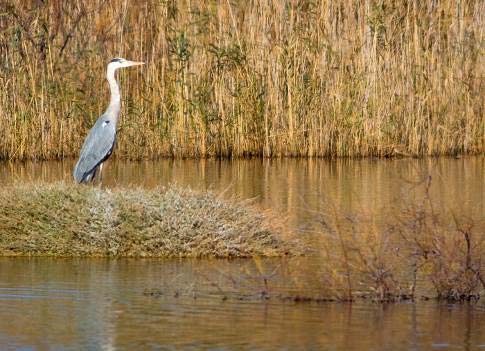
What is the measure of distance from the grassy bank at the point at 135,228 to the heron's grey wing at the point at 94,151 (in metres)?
2.51

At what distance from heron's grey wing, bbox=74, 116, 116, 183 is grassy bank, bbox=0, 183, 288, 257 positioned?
2.51 metres

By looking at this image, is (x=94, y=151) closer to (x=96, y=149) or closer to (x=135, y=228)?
(x=96, y=149)

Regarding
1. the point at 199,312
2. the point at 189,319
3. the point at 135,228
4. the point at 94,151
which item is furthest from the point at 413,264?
the point at 94,151

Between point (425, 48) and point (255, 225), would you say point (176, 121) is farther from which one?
point (255, 225)

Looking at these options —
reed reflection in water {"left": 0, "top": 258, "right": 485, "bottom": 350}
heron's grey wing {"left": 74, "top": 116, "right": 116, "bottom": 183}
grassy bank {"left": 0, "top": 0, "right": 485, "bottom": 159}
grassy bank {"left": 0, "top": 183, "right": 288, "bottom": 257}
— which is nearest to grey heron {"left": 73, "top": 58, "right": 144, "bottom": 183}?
heron's grey wing {"left": 74, "top": 116, "right": 116, "bottom": 183}

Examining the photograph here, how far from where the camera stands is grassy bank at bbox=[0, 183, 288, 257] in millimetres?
10031

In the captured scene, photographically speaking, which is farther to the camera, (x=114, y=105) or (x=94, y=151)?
(x=114, y=105)

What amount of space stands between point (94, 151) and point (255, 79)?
6.54 m

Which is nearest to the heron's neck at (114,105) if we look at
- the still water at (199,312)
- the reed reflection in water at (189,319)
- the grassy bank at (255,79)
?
the still water at (199,312)

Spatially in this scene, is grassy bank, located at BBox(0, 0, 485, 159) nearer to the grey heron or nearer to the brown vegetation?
the grey heron

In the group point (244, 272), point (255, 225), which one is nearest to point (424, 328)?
point (244, 272)

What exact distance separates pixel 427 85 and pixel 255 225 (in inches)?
384

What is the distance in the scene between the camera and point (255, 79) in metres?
19.0

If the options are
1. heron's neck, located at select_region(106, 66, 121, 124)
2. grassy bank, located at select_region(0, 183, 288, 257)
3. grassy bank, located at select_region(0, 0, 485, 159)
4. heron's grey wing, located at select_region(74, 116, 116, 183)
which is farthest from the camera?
grassy bank, located at select_region(0, 0, 485, 159)
